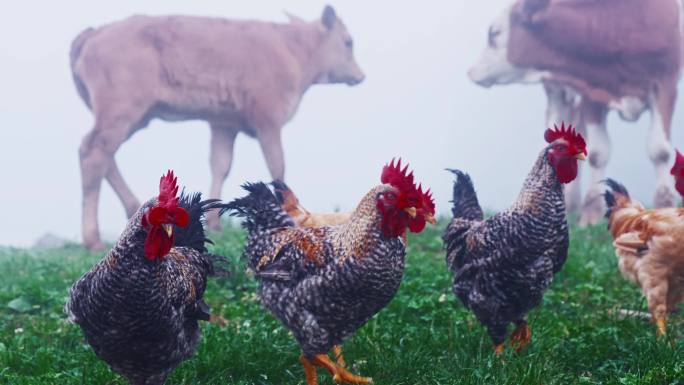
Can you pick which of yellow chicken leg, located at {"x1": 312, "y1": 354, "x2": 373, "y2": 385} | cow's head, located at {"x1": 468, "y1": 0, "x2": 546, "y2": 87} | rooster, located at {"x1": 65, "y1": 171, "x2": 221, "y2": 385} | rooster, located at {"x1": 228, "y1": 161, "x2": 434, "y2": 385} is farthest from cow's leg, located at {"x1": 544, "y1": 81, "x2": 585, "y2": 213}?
rooster, located at {"x1": 65, "y1": 171, "x2": 221, "y2": 385}

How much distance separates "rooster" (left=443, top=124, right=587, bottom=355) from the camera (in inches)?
160

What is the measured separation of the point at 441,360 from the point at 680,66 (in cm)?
904

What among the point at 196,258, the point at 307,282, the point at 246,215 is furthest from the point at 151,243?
the point at 246,215

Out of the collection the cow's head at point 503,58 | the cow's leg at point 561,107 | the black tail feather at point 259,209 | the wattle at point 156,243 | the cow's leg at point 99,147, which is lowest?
the wattle at point 156,243

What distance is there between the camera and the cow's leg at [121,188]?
1061 centimetres

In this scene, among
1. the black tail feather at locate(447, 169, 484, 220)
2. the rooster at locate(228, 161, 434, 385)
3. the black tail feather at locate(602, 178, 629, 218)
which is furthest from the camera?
the black tail feather at locate(602, 178, 629, 218)

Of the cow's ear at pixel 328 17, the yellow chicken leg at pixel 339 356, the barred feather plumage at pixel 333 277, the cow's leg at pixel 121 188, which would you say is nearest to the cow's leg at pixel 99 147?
the cow's leg at pixel 121 188

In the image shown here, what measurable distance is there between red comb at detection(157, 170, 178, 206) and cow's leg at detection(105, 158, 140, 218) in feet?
25.7

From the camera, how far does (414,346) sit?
423cm

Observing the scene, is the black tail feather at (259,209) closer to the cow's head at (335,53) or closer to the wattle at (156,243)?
the wattle at (156,243)

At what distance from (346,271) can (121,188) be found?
7896 millimetres

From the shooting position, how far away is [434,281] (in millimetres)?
6309

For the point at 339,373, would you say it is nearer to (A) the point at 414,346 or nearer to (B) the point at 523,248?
(A) the point at 414,346

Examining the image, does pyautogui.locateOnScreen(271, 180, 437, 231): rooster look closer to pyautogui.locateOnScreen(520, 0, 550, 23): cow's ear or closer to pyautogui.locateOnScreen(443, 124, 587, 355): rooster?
pyautogui.locateOnScreen(443, 124, 587, 355): rooster
